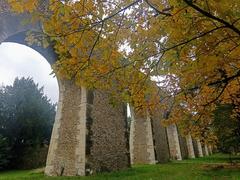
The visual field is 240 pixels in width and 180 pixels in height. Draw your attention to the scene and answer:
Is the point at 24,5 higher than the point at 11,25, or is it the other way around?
the point at 11,25

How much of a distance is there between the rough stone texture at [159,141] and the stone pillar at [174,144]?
5.28m

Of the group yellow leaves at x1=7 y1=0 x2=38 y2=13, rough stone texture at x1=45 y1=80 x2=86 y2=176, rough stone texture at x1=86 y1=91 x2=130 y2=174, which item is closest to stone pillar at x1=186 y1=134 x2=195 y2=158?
rough stone texture at x1=86 y1=91 x2=130 y2=174

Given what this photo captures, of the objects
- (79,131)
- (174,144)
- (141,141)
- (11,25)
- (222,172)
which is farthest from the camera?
(174,144)

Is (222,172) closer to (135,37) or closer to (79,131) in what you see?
(79,131)

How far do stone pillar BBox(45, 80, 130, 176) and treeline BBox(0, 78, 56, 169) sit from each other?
11518 mm

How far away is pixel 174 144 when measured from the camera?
89.5 ft

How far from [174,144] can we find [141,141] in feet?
30.9

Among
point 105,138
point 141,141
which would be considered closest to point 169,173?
point 105,138

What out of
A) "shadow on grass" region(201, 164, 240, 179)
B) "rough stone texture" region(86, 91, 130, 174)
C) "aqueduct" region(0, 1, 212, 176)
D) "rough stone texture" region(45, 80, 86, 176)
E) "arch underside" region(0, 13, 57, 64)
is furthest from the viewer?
"rough stone texture" region(86, 91, 130, 174)

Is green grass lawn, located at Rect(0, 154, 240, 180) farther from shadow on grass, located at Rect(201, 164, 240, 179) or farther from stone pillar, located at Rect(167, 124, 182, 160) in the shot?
stone pillar, located at Rect(167, 124, 182, 160)

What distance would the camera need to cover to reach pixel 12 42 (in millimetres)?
12406

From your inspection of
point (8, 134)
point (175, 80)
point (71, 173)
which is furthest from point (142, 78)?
point (8, 134)

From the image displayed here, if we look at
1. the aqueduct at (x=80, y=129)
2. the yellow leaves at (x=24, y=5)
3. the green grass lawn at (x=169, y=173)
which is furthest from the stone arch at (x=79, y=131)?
the yellow leaves at (x=24, y=5)

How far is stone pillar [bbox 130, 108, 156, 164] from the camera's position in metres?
18.5
